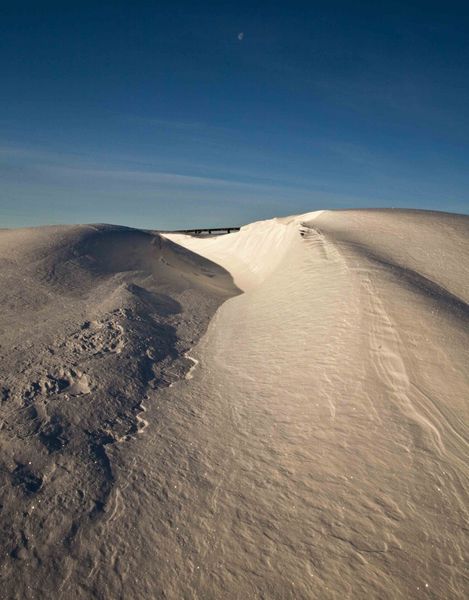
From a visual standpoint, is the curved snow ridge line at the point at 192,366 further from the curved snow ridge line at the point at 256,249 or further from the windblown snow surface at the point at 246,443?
the curved snow ridge line at the point at 256,249

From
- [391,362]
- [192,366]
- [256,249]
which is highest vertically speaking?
[391,362]

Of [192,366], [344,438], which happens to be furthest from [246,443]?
[192,366]

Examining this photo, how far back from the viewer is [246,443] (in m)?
3.04

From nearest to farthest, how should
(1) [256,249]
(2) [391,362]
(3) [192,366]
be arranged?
(2) [391,362], (3) [192,366], (1) [256,249]

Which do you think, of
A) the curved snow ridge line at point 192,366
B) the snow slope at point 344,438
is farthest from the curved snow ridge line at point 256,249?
the curved snow ridge line at point 192,366

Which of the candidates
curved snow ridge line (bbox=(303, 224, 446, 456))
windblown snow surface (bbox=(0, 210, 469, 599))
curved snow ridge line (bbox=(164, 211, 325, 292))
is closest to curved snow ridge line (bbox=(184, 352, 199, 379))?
windblown snow surface (bbox=(0, 210, 469, 599))

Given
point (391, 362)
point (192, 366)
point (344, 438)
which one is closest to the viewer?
point (344, 438)

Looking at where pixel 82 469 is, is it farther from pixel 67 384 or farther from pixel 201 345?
pixel 201 345

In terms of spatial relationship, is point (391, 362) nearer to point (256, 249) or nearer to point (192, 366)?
point (192, 366)

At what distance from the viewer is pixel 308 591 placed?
196cm

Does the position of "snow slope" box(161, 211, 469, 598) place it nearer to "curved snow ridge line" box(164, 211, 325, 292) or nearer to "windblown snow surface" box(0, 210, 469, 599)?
"windblown snow surface" box(0, 210, 469, 599)

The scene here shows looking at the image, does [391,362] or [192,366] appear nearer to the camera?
[391,362]

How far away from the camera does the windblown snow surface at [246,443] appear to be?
6.78ft

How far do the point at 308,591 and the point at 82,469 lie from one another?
1.60 m
